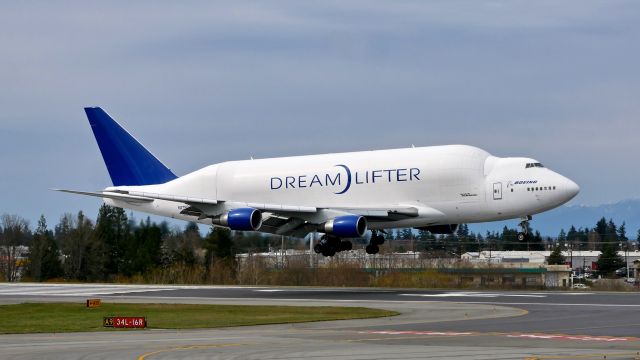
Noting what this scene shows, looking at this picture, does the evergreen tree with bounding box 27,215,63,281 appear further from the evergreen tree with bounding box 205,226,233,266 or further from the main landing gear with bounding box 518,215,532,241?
the main landing gear with bounding box 518,215,532,241

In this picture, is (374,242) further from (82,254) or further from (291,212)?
(82,254)

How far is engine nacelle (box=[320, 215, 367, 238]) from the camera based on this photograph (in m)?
62.9

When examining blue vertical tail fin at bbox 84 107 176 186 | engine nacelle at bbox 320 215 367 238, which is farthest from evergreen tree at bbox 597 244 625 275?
engine nacelle at bbox 320 215 367 238

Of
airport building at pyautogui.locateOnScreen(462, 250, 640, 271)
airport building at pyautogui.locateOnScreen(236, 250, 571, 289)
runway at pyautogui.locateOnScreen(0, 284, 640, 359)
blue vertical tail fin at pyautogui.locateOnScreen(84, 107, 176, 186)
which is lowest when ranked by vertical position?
runway at pyautogui.locateOnScreen(0, 284, 640, 359)

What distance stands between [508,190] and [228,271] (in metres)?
36.3

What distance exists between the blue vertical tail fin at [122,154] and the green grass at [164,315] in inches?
812

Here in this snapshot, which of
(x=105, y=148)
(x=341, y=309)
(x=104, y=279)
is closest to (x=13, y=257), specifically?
(x=104, y=279)

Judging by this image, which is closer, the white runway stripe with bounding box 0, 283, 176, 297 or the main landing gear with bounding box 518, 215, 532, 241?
the main landing gear with bounding box 518, 215, 532, 241

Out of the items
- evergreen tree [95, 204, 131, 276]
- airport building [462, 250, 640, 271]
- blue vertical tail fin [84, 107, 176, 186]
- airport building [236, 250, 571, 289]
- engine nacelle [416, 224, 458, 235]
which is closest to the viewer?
engine nacelle [416, 224, 458, 235]

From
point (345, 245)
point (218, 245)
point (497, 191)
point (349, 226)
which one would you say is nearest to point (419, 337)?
point (349, 226)

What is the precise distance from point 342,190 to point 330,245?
3.40m

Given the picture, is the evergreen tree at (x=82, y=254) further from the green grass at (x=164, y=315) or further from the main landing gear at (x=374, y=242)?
the green grass at (x=164, y=315)

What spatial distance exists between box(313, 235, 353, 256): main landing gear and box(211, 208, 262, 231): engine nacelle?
202 inches

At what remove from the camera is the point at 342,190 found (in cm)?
6794
